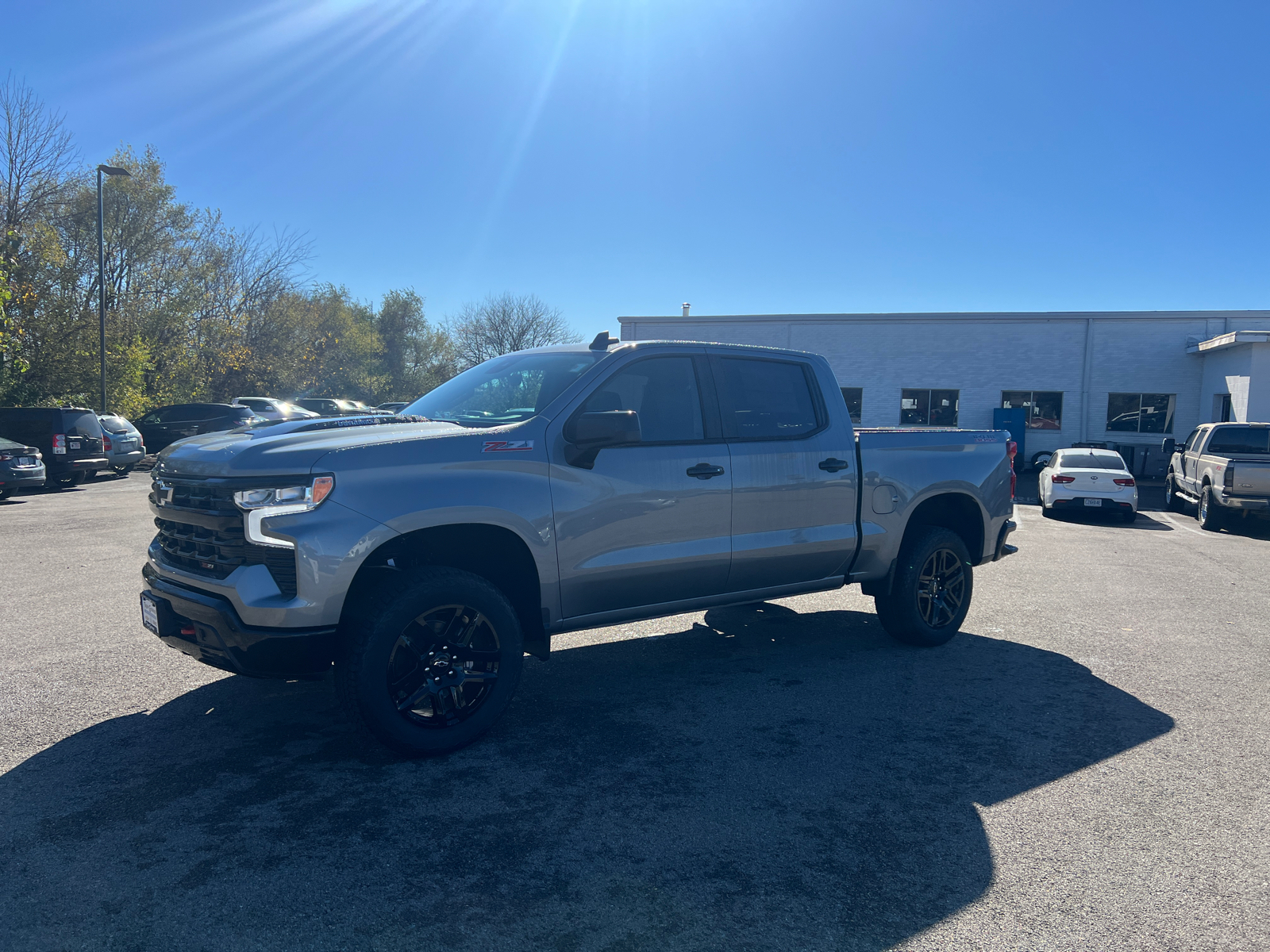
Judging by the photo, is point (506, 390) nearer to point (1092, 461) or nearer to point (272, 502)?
point (272, 502)

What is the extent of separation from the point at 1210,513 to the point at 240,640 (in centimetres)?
1558

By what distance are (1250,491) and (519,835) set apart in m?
14.3

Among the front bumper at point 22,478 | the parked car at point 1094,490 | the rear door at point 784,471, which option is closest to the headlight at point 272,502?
the rear door at point 784,471

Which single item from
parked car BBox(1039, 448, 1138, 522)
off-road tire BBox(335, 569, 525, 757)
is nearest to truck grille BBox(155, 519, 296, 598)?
off-road tire BBox(335, 569, 525, 757)

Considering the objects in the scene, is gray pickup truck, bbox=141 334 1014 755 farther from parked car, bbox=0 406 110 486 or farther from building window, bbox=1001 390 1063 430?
building window, bbox=1001 390 1063 430

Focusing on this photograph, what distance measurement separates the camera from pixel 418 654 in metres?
4.09

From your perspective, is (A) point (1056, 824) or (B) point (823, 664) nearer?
(A) point (1056, 824)

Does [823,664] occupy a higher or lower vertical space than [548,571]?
lower

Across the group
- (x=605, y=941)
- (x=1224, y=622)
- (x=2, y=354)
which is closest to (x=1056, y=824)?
(x=605, y=941)

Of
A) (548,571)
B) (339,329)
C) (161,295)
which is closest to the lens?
(548,571)

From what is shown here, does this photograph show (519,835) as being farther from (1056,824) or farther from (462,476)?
(1056,824)

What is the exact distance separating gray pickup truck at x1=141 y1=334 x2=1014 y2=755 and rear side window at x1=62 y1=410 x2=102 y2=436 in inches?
602

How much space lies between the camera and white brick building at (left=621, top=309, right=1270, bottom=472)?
2706 cm

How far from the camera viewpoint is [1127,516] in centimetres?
1598
